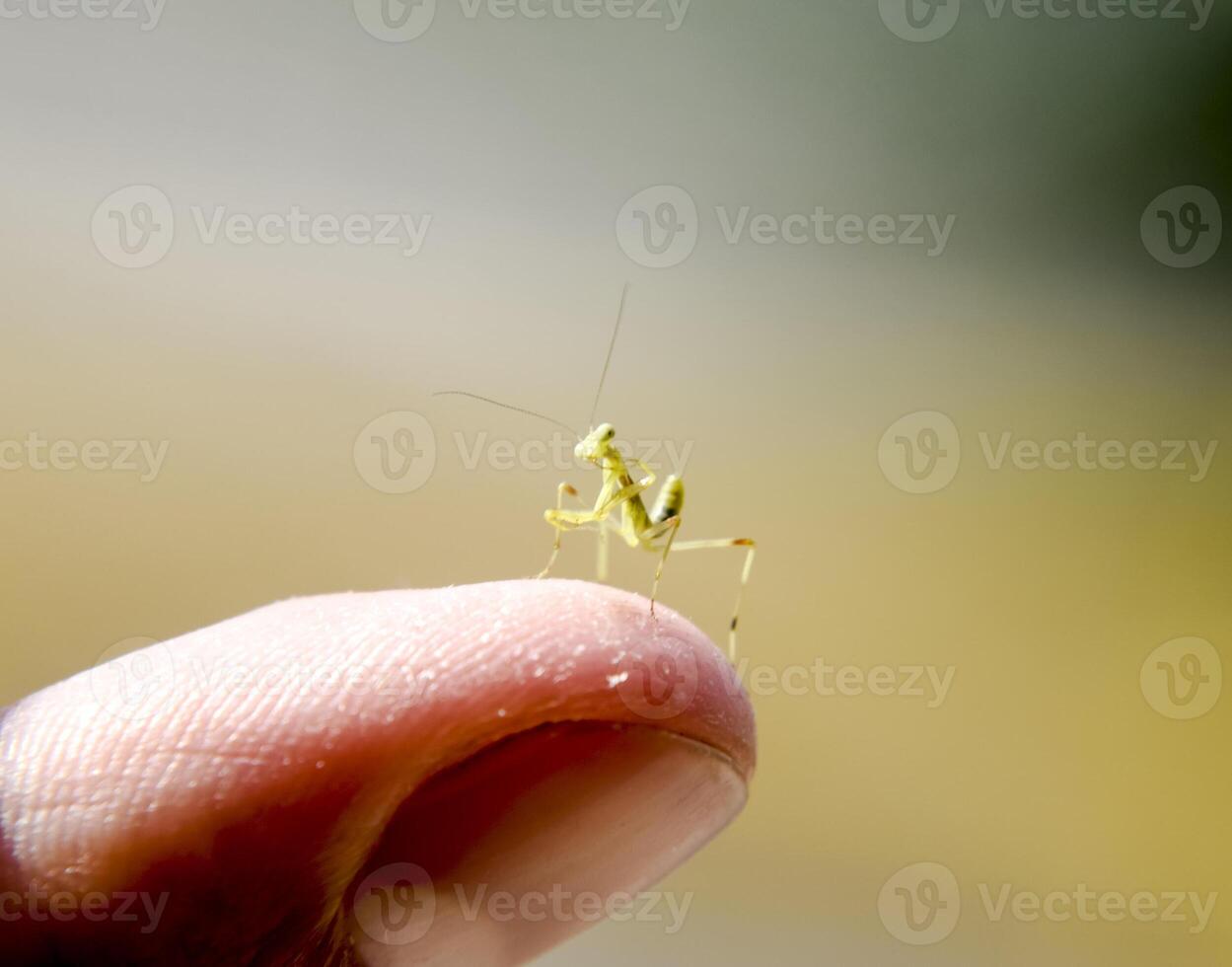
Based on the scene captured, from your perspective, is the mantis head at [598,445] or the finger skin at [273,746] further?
the mantis head at [598,445]

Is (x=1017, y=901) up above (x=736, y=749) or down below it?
below

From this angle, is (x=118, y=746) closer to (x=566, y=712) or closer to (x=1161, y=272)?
(x=566, y=712)

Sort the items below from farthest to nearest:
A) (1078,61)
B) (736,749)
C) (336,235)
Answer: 1. (1078,61)
2. (336,235)
3. (736,749)

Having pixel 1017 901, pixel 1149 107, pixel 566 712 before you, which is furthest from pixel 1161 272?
pixel 566 712

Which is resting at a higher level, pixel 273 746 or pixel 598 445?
pixel 598 445

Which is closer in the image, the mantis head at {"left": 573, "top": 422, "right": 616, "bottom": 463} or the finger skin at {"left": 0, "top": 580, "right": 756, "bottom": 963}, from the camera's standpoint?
the finger skin at {"left": 0, "top": 580, "right": 756, "bottom": 963}

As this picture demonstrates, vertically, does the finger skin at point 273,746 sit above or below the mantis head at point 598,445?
below

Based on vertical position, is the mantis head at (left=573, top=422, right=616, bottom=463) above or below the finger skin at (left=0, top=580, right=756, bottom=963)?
above

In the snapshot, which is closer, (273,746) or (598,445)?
(273,746)
